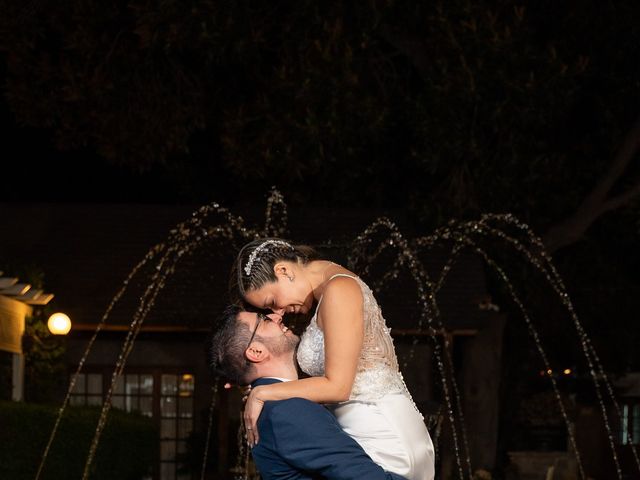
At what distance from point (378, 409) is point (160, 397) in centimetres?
1631

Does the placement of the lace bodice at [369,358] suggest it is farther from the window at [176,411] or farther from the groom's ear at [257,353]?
the window at [176,411]

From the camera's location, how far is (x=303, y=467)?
4.54 m

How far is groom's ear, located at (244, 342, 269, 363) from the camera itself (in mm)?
4750

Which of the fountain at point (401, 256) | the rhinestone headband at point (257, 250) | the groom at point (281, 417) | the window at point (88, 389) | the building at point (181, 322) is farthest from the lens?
the window at point (88, 389)

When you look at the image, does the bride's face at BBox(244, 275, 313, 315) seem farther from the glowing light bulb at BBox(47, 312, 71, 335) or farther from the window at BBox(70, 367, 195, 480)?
the window at BBox(70, 367, 195, 480)

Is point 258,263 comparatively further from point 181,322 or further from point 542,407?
point 542,407

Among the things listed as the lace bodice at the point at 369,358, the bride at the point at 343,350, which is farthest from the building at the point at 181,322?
the bride at the point at 343,350

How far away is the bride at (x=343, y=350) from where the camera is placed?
511 centimetres

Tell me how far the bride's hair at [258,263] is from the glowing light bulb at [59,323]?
13.8 m

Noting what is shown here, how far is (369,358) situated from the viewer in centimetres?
548

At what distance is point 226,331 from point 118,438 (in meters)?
10.7

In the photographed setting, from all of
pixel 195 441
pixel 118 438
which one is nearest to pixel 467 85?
→ pixel 195 441

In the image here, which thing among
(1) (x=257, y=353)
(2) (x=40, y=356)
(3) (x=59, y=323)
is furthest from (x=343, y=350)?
(2) (x=40, y=356)

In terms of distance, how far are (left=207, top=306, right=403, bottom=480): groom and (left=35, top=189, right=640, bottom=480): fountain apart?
48.9 ft
